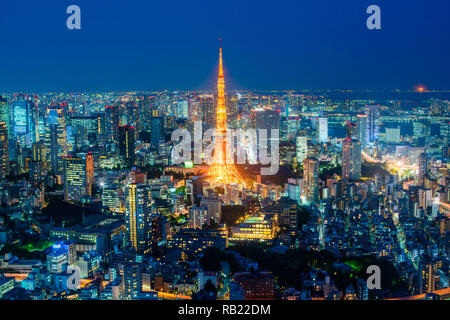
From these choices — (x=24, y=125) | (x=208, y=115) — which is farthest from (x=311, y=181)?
(x=24, y=125)

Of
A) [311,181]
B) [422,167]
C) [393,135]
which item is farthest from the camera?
[393,135]

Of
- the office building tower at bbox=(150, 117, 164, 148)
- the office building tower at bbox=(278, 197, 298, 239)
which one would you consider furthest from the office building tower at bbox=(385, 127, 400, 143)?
the office building tower at bbox=(150, 117, 164, 148)

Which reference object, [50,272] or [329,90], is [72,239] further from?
[329,90]

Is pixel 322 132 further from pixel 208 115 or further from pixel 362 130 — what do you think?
pixel 208 115

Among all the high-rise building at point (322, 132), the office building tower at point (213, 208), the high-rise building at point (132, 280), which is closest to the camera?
the high-rise building at point (132, 280)

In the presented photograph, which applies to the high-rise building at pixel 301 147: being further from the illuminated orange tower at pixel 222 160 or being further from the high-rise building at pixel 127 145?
the high-rise building at pixel 127 145

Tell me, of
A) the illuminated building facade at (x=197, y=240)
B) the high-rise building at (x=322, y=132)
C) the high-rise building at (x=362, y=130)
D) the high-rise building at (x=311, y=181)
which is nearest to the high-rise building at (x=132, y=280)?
the illuminated building facade at (x=197, y=240)

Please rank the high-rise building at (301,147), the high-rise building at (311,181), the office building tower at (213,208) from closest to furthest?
the office building tower at (213,208) < the high-rise building at (311,181) < the high-rise building at (301,147)
